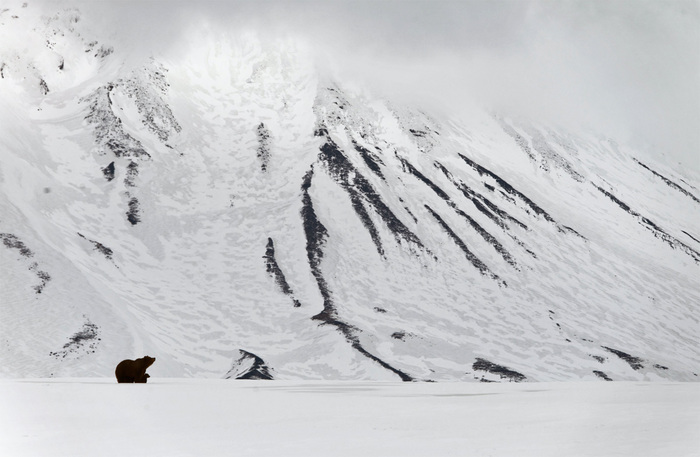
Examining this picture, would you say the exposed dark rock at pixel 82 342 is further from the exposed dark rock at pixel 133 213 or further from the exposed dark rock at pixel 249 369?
the exposed dark rock at pixel 133 213

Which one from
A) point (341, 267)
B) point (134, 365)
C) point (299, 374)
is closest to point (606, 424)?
point (134, 365)

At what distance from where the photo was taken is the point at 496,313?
16838cm

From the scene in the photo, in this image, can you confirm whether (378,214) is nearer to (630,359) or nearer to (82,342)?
(630,359)

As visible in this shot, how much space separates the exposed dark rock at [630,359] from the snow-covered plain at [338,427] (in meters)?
138

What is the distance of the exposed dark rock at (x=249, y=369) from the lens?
125250mm

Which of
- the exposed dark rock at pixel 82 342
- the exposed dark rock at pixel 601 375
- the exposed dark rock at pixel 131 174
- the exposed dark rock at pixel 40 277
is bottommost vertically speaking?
the exposed dark rock at pixel 601 375

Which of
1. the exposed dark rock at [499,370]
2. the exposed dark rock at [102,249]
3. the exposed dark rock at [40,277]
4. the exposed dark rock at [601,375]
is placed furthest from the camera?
the exposed dark rock at [102,249]

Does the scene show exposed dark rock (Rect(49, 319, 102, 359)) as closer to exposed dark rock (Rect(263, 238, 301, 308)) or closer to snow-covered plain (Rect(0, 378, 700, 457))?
exposed dark rock (Rect(263, 238, 301, 308))

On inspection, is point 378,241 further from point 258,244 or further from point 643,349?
point 643,349

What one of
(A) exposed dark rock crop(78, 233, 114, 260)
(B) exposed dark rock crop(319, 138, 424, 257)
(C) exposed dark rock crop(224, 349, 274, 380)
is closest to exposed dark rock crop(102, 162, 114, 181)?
(A) exposed dark rock crop(78, 233, 114, 260)

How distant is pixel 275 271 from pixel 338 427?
14419cm

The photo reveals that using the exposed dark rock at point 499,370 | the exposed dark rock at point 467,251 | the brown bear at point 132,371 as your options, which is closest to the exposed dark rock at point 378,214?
the exposed dark rock at point 467,251

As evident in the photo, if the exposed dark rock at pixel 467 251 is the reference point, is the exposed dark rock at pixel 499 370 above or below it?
below

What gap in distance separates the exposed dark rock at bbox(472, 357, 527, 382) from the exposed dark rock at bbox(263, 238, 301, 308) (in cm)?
3703
